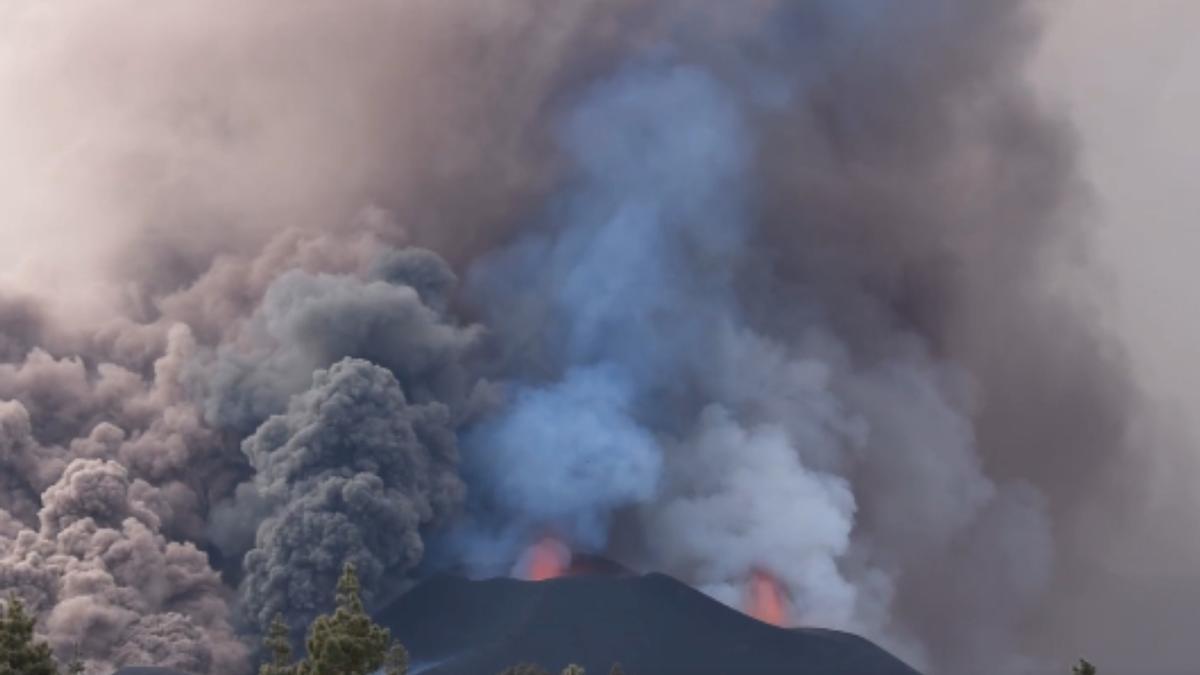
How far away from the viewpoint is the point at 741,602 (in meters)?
105

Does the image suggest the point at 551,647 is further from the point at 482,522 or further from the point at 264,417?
the point at 264,417

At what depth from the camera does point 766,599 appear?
346ft

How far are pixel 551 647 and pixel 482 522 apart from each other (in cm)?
1245

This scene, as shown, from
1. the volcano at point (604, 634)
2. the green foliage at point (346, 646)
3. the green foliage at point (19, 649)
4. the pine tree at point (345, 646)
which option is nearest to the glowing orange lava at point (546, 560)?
the volcano at point (604, 634)

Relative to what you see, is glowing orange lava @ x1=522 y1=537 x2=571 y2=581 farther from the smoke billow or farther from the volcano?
the smoke billow

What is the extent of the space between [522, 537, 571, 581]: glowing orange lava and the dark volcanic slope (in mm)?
3107

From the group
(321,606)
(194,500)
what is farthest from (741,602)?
(194,500)

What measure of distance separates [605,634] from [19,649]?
197ft

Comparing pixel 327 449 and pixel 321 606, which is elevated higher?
pixel 327 449

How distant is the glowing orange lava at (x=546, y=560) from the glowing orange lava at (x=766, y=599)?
10.6 m

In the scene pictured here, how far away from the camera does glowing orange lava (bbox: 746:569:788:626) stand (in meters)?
105

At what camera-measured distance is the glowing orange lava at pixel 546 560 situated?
350ft

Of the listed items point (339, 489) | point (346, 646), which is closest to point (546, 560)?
point (339, 489)

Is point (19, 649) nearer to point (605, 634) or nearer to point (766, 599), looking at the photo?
point (605, 634)
